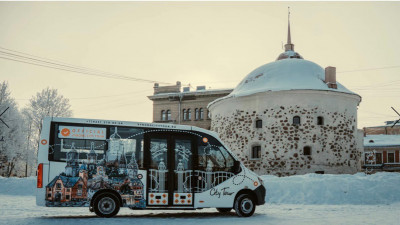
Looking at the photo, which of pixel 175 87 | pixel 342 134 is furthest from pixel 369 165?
pixel 342 134

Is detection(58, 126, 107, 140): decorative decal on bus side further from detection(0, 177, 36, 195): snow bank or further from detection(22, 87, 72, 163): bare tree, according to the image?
detection(22, 87, 72, 163): bare tree

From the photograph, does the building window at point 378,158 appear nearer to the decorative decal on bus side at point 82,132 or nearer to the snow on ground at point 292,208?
the snow on ground at point 292,208

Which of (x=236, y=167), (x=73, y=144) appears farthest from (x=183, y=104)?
(x=73, y=144)

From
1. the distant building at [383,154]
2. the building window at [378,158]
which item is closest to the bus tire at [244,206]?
the distant building at [383,154]

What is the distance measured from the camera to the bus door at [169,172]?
1213cm

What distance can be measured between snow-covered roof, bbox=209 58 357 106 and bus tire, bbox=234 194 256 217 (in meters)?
17.1

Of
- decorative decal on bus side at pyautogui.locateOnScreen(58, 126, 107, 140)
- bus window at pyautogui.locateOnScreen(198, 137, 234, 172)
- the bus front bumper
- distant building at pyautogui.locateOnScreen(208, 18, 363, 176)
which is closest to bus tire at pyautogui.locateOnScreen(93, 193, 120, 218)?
decorative decal on bus side at pyautogui.locateOnScreen(58, 126, 107, 140)

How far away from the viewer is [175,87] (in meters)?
57.2

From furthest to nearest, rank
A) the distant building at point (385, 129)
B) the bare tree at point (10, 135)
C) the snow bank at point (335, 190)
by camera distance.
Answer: the distant building at point (385, 129) → the bare tree at point (10, 135) → the snow bank at point (335, 190)

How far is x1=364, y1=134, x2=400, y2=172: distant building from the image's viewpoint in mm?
61906

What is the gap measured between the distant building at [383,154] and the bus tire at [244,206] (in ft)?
175

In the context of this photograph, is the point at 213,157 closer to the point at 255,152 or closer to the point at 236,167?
the point at 236,167

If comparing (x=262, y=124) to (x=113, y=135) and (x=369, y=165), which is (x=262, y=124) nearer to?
(x=113, y=135)

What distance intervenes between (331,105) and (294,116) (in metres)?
2.71
